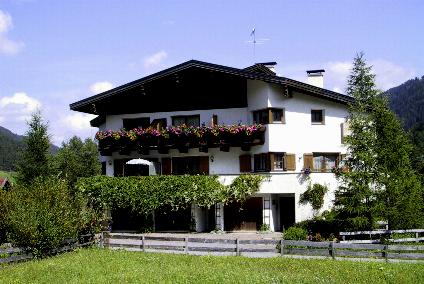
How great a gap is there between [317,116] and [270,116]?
3.41 meters

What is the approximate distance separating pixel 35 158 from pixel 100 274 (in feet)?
95.8

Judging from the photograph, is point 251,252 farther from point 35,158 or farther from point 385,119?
point 35,158

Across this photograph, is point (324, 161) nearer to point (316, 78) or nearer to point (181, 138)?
point (316, 78)

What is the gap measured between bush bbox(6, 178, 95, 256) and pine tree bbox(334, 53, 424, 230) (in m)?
12.9

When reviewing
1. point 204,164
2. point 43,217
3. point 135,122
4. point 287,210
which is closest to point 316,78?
point 287,210

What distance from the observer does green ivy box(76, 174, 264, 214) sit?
29.6 metres

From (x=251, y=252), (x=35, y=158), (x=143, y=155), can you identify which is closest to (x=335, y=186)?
(x=251, y=252)

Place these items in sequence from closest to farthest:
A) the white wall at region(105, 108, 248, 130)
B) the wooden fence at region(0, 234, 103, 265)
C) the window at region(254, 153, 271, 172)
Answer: the wooden fence at region(0, 234, 103, 265) → the window at region(254, 153, 271, 172) → the white wall at region(105, 108, 248, 130)

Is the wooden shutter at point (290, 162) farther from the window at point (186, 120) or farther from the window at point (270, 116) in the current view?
the window at point (186, 120)

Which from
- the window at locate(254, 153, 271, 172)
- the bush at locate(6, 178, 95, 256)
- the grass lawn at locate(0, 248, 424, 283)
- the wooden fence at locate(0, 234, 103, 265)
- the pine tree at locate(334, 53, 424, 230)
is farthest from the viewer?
the window at locate(254, 153, 271, 172)

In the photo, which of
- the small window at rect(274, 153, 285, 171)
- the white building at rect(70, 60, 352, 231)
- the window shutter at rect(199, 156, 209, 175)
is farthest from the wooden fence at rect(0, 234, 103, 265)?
the small window at rect(274, 153, 285, 171)

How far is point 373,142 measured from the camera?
2527 cm

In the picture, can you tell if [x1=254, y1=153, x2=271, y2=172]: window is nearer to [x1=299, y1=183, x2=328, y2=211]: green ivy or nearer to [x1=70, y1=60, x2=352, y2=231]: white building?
[x1=70, y1=60, x2=352, y2=231]: white building

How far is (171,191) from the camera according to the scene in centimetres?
2981
